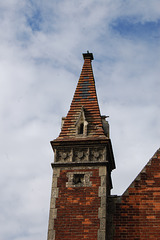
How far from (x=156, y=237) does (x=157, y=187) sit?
5.04 ft

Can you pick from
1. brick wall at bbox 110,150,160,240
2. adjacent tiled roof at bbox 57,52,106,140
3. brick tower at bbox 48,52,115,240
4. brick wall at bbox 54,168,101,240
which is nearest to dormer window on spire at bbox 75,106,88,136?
brick tower at bbox 48,52,115,240

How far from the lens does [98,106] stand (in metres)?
15.8

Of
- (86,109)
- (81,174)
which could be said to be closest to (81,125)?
(86,109)

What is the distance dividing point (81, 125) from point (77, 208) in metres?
3.04

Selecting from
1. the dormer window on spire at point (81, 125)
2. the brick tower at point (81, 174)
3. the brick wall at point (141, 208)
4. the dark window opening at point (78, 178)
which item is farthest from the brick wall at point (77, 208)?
the dormer window on spire at point (81, 125)

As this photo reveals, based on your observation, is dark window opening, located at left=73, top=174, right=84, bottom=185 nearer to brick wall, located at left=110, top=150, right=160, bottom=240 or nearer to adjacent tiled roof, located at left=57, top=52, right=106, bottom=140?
brick wall, located at left=110, top=150, right=160, bottom=240

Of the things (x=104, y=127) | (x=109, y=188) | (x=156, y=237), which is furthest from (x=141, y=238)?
(x=104, y=127)

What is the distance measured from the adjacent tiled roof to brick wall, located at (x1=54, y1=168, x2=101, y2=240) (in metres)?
1.42

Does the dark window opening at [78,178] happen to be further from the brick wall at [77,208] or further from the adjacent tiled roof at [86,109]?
the adjacent tiled roof at [86,109]

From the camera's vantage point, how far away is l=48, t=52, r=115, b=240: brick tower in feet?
42.8

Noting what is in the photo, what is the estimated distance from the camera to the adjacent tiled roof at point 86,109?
49.1ft

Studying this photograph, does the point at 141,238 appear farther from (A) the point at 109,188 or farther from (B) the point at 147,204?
(A) the point at 109,188

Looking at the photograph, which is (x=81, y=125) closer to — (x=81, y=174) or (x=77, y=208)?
(x=81, y=174)

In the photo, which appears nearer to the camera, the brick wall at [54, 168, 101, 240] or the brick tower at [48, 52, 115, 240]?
the brick wall at [54, 168, 101, 240]
